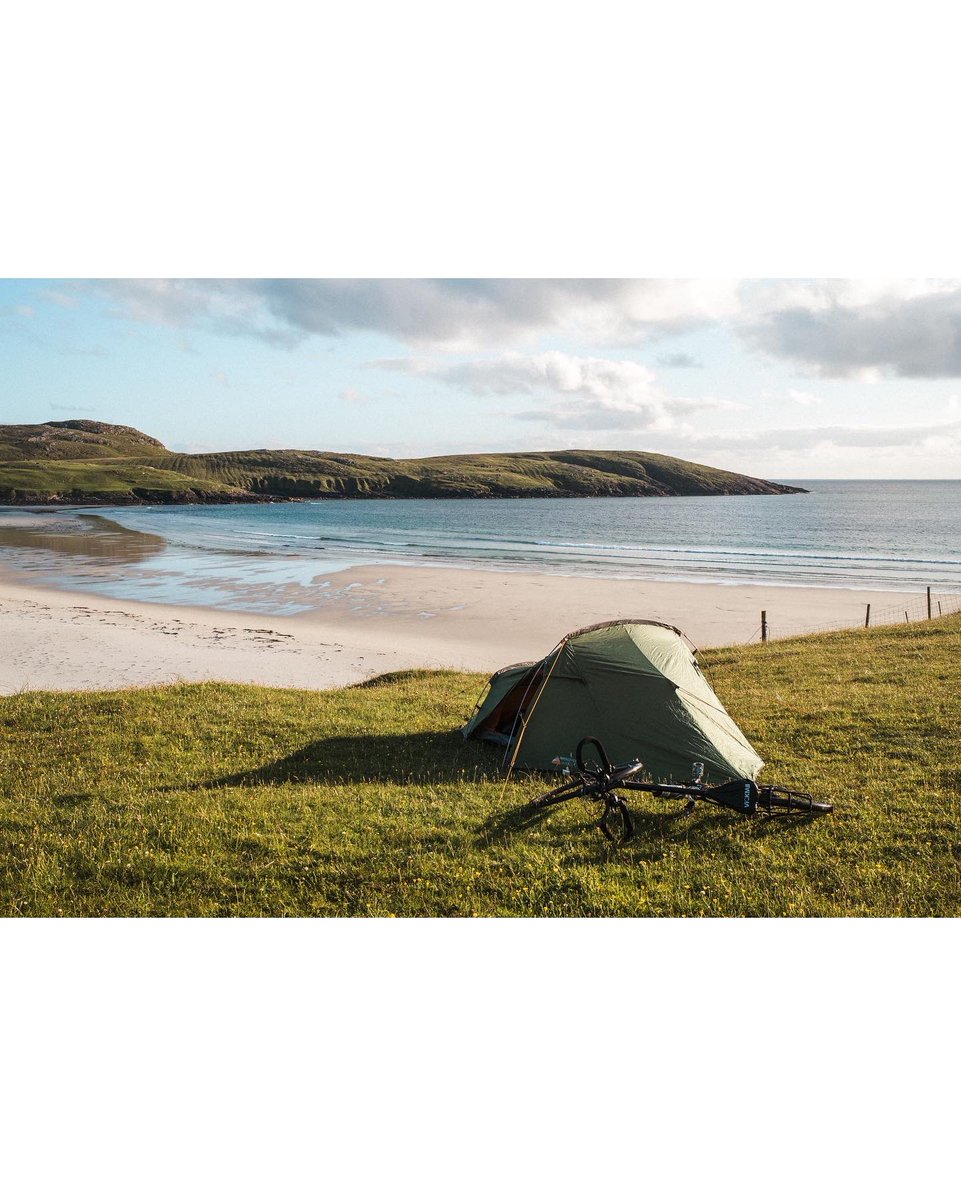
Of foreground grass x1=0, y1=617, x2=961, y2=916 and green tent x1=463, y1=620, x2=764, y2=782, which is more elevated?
green tent x1=463, y1=620, x2=764, y2=782

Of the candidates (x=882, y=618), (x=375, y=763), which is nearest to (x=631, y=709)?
(x=375, y=763)

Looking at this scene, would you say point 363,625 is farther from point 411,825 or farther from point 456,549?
point 456,549

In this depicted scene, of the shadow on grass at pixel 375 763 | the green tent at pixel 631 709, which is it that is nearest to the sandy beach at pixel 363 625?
the shadow on grass at pixel 375 763

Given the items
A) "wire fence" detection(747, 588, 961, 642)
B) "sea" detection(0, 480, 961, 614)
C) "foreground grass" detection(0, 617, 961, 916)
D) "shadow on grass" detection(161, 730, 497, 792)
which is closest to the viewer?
"foreground grass" detection(0, 617, 961, 916)

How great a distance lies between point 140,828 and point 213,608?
29578 millimetres

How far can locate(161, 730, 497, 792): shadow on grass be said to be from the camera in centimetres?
1082

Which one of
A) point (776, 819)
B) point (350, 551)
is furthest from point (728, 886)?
point (350, 551)

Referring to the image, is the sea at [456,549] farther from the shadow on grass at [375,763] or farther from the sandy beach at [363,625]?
the shadow on grass at [375,763]

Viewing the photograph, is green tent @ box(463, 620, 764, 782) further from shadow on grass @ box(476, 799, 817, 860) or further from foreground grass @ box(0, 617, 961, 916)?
shadow on grass @ box(476, 799, 817, 860)

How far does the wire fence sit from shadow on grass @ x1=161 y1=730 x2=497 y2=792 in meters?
20.0

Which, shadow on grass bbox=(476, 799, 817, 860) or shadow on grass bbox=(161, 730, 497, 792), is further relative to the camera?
shadow on grass bbox=(161, 730, 497, 792)

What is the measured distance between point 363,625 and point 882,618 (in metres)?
25.3

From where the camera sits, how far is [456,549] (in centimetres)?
7256

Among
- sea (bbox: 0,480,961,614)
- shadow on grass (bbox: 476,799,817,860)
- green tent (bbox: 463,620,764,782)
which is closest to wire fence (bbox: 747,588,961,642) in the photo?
sea (bbox: 0,480,961,614)
